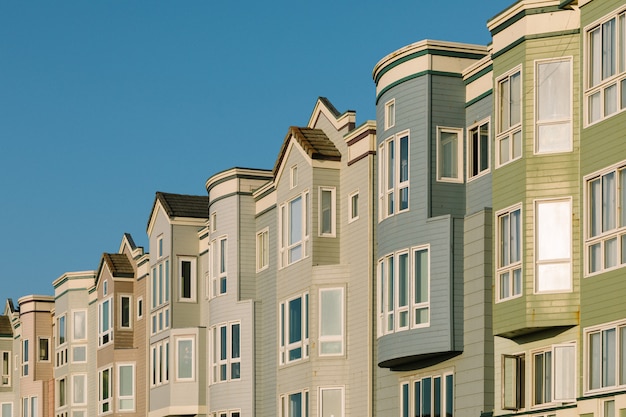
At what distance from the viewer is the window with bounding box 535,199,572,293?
32.5m

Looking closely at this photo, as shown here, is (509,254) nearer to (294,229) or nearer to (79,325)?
(294,229)

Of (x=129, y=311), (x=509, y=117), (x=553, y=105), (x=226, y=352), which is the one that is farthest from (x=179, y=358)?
(x=553, y=105)

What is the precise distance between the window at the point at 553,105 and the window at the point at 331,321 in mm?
13310

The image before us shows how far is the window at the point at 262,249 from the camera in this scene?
2067 inches

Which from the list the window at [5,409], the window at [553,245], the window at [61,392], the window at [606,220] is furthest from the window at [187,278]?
the window at [5,409]

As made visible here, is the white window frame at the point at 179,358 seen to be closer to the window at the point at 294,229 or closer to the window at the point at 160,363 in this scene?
the window at the point at 160,363

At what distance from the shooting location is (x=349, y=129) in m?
45.9

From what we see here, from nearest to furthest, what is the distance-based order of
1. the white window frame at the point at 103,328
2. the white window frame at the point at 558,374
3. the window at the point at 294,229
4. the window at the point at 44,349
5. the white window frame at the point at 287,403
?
1. the white window frame at the point at 558,374
2. the white window frame at the point at 287,403
3. the window at the point at 294,229
4. the white window frame at the point at 103,328
5. the window at the point at 44,349

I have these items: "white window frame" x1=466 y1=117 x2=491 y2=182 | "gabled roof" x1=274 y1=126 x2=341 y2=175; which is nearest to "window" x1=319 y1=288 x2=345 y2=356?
"gabled roof" x1=274 y1=126 x2=341 y2=175

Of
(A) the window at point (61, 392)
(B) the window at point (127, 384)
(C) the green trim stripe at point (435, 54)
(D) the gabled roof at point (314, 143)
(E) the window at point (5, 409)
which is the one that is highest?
(C) the green trim stripe at point (435, 54)

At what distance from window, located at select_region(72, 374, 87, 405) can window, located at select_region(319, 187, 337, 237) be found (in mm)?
31830

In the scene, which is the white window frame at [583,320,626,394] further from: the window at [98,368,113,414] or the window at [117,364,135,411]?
the window at [98,368,113,414]

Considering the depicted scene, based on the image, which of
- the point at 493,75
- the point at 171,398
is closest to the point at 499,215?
the point at 493,75

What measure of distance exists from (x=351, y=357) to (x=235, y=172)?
12771 millimetres
